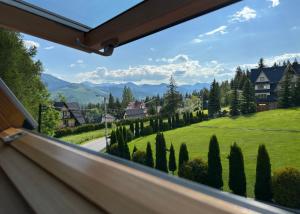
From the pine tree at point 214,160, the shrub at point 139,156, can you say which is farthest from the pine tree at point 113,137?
the pine tree at point 214,160

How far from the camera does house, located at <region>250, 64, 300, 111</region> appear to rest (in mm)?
1134

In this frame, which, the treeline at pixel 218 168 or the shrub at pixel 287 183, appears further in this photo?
the treeline at pixel 218 168

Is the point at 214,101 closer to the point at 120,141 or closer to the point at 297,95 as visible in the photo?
the point at 297,95

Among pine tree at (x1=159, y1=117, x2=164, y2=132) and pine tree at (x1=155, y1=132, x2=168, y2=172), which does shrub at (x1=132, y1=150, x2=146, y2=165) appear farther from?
pine tree at (x1=159, y1=117, x2=164, y2=132)

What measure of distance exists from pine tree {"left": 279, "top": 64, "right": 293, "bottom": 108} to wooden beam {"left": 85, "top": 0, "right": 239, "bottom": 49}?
0.65 m

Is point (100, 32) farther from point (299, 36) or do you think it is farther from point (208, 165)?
point (208, 165)

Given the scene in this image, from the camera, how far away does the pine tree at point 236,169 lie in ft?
5.09

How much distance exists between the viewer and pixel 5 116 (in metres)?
1.41

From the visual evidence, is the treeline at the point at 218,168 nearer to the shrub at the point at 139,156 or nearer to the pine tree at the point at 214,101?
the shrub at the point at 139,156

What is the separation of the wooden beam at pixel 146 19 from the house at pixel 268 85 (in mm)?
686

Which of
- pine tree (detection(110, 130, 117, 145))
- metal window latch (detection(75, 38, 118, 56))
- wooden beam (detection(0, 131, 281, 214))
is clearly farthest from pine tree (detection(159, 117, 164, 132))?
wooden beam (detection(0, 131, 281, 214))

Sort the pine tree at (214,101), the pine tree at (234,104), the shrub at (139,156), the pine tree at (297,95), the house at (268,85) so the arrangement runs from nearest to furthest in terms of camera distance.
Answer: the pine tree at (297,95), the house at (268,85), the pine tree at (234,104), the pine tree at (214,101), the shrub at (139,156)

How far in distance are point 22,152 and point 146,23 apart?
487 mm

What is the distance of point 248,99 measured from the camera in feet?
3.85
